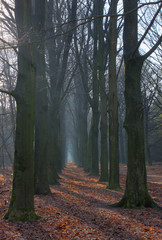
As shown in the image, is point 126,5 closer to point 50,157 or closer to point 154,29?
point 50,157

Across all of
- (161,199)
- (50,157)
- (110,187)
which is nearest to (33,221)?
(161,199)

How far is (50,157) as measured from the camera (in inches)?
569

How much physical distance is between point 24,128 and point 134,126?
3.20 m

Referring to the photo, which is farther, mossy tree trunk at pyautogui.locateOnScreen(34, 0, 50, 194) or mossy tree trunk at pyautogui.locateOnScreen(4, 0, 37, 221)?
mossy tree trunk at pyautogui.locateOnScreen(34, 0, 50, 194)

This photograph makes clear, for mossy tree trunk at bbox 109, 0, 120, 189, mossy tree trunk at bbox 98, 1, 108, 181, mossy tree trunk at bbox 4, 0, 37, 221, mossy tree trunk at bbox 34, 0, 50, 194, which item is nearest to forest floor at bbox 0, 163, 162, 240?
mossy tree trunk at bbox 4, 0, 37, 221

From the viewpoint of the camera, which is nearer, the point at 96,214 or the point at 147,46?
the point at 96,214

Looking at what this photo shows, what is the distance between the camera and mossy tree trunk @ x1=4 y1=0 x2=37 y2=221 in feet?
20.4

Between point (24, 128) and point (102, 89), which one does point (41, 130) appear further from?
point (102, 89)

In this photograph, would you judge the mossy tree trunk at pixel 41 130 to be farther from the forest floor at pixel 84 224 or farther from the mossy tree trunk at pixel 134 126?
the mossy tree trunk at pixel 134 126

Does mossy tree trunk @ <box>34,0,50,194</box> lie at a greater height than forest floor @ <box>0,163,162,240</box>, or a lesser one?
greater

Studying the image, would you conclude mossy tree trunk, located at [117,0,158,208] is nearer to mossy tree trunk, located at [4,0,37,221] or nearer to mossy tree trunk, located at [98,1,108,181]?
mossy tree trunk, located at [4,0,37,221]

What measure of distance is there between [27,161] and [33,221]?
1.35 meters

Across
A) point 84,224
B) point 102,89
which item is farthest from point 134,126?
point 102,89

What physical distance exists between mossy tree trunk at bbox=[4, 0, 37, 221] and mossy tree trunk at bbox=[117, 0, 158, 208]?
2880 mm
